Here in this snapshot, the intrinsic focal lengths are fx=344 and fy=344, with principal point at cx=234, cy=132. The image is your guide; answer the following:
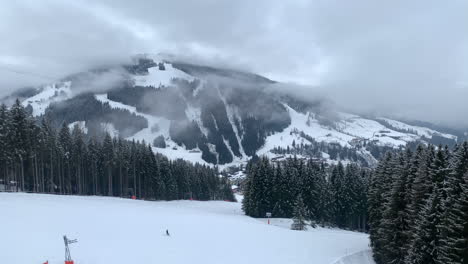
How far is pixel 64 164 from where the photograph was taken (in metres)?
74.2

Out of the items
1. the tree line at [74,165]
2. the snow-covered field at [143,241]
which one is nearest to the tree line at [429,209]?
the snow-covered field at [143,241]

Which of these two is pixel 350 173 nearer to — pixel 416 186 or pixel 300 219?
pixel 300 219

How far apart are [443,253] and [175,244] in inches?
862

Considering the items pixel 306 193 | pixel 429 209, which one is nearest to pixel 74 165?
pixel 306 193

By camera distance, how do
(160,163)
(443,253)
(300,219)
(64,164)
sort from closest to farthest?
(443,253) < (300,219) < (64,164) < (160,163)

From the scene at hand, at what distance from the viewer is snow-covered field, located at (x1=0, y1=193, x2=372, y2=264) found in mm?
23516

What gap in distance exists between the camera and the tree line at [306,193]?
73938mm

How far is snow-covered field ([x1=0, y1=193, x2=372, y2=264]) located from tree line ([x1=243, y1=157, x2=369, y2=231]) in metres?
24.8

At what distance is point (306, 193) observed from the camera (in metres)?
73.8

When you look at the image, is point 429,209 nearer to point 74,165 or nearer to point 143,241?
point 143,241

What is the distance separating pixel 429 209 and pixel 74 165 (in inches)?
2721

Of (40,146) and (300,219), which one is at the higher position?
(40,146)

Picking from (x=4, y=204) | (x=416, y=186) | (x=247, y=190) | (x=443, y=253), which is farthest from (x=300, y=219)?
(x=4, y=204)

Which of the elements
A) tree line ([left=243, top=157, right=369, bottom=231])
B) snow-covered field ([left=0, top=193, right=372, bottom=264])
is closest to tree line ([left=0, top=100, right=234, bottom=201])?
snow-covered field ([left=0, top=193, right=372, bottom=264])
